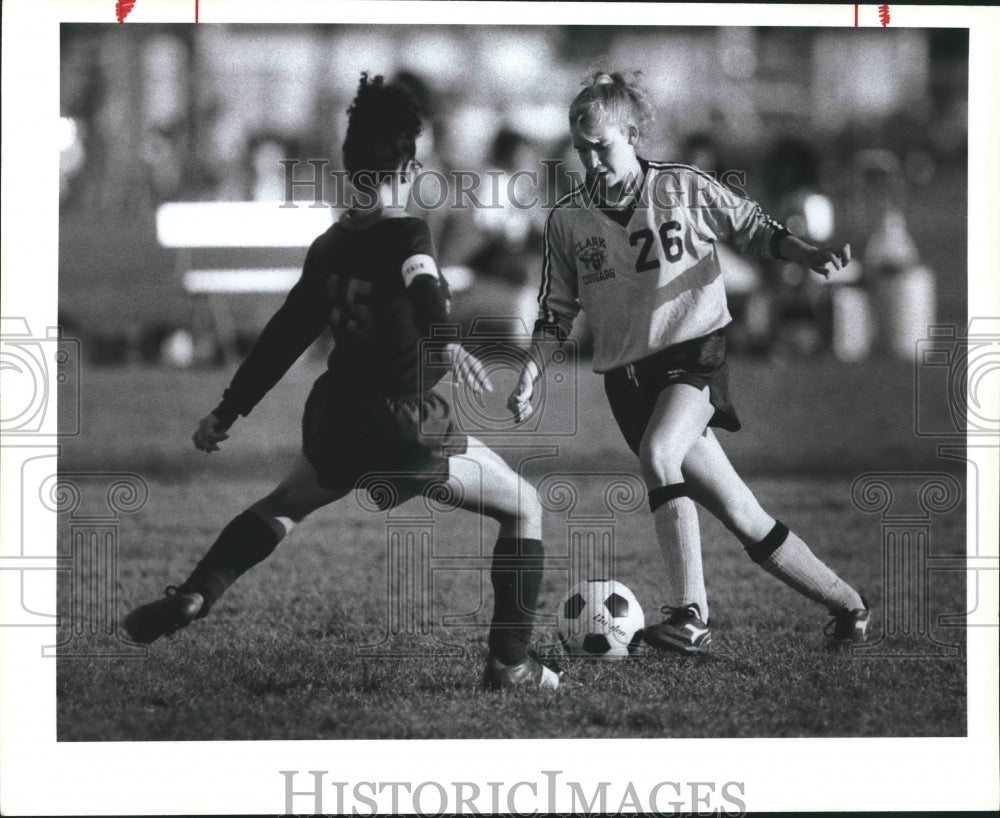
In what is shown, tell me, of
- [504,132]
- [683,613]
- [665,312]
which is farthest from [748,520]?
[504,132]

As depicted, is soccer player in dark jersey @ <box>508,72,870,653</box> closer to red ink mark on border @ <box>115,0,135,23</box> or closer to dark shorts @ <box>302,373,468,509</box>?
dark shorts @ <box>302,373,468,509</box>

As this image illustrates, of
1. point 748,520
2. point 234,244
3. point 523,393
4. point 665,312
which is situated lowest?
point 748,520

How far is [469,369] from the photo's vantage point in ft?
14.0

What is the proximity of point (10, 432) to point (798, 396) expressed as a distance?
7719 millimetres

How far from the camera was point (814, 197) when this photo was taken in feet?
30.9

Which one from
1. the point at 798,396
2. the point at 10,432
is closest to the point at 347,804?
the point at 10,432

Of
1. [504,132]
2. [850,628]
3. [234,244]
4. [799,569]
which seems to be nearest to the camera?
[799,569]

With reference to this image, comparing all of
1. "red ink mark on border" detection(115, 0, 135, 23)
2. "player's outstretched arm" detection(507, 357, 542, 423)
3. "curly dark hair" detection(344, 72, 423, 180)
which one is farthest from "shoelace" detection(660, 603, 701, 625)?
"red ink mark on border" detection(115, 0, 135, 23)

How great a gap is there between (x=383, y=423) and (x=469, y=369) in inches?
13.4

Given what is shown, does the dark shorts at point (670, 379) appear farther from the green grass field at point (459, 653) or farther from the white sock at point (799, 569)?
the green grass field at point (459, 653)

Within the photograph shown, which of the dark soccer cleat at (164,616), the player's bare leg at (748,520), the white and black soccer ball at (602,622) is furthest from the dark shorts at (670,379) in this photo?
the dark soccer cleat at (164,616)

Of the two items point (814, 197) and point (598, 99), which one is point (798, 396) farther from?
point (598, 99)

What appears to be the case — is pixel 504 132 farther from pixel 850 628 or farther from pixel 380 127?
pixel 850 628

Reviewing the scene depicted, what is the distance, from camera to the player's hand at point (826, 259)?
13.7 feet
